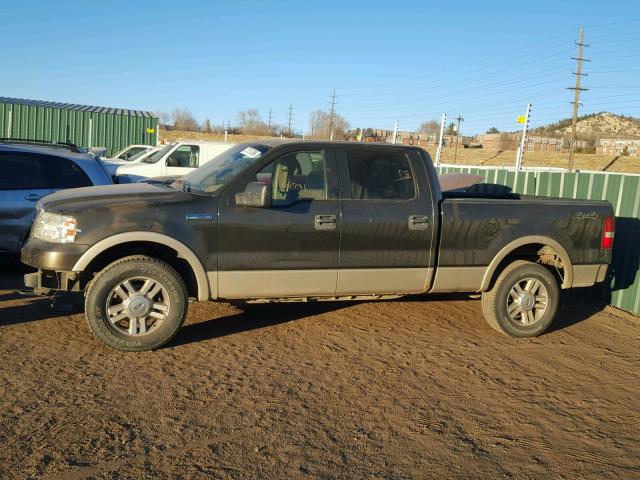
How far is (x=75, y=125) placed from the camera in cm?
2966

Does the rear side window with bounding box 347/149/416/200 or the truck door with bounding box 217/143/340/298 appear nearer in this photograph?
the truck door with bounding box 217/143/340/298

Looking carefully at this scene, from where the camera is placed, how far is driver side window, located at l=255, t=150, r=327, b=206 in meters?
5.94

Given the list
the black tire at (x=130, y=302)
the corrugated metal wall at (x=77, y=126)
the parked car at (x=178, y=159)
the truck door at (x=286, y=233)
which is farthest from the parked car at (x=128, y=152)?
the black tire at (x=130, y=302)

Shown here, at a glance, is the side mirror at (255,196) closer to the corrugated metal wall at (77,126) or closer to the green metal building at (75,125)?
the green metal building at (75,125)

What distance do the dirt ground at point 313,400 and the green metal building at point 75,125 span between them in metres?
24.2

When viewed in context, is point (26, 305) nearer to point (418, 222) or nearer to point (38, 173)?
point (38, 173)

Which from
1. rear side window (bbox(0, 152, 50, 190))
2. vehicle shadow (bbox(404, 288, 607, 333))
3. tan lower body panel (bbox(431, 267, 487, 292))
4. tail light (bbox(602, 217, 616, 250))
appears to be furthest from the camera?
rear side window (bbox(0, 152, 50, 190))

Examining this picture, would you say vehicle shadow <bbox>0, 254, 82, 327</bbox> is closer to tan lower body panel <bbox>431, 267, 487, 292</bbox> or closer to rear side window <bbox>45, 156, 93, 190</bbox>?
rear side window <bbox>45, 156, 93, 190</bbox>

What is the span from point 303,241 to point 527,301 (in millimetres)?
2547

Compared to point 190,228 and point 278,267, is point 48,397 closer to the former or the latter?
point 190,228

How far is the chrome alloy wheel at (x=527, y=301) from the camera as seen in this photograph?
22.2ft

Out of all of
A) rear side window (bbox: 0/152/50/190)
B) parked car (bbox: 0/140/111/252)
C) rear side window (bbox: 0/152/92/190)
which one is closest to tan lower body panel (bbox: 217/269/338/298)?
parked car (bbox: 0/140/111/252)

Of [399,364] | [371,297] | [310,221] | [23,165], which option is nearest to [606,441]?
[399,364]

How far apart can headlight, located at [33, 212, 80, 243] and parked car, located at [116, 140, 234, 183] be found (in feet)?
36.6
